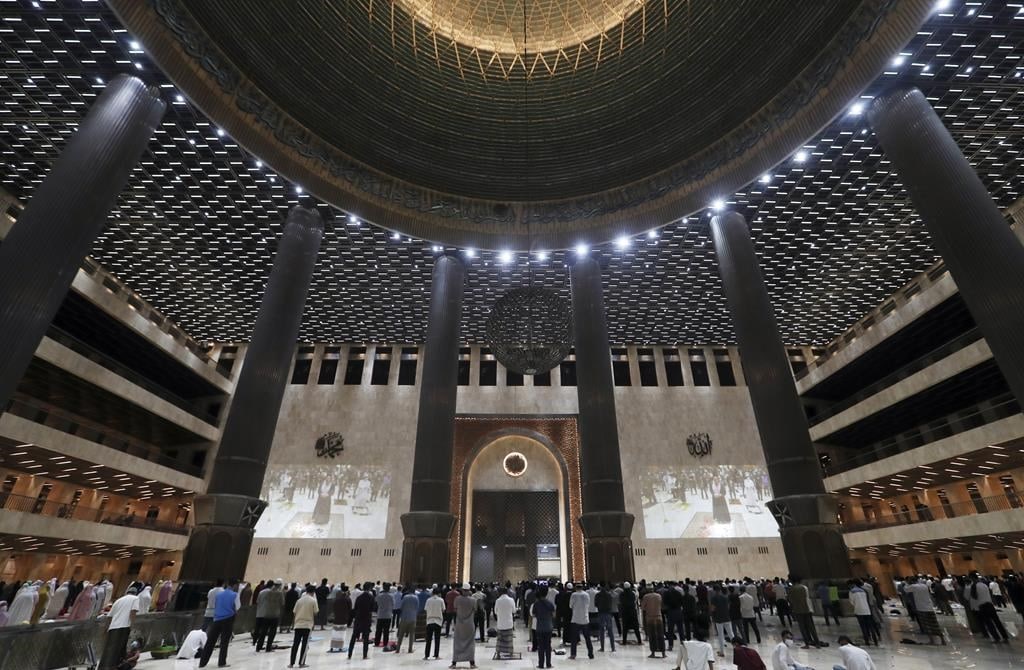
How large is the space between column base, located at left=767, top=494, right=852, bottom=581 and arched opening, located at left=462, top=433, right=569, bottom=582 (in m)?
11.6

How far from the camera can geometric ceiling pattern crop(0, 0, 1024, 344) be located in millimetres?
10305

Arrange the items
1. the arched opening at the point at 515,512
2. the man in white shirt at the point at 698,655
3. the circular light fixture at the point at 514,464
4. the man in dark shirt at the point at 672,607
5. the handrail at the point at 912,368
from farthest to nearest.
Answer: the circular light fixture at the point at 514,464 → the arched opening at the point at 515,512 → the handrail at the point at 912,368 → the man in dark shirt at the point at 672,607 → the man in white shirt at the point at 698,655

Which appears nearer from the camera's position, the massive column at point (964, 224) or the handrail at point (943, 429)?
the massive column at point (964, 224)

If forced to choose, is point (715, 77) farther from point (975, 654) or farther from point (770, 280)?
point (975, 654)

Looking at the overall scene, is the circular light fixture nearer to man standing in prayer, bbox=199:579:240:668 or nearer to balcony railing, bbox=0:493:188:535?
balcony railing, bbox=0:493:188:535

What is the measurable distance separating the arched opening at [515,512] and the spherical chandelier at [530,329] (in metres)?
11.4

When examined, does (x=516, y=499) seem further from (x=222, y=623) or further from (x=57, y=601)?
(x=222, y=623)

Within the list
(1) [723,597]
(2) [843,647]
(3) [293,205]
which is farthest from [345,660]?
(3) [293,205]

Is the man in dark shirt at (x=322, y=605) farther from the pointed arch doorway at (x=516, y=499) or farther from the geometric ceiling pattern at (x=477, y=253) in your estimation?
the geometric ceiling pattern at (x=477, y=253)

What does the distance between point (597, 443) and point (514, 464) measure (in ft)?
31.9

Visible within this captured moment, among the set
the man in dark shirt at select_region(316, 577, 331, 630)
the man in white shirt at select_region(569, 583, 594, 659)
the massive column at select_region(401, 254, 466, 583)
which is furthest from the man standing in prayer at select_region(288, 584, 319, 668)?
the massive column at select_region(401, 254, 466, 583)

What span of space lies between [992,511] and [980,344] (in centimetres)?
472

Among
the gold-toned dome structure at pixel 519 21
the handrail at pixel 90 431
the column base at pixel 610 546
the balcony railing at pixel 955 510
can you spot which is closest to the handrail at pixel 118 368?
the handrail at pixel 90 431

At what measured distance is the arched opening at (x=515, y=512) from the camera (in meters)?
20.3
